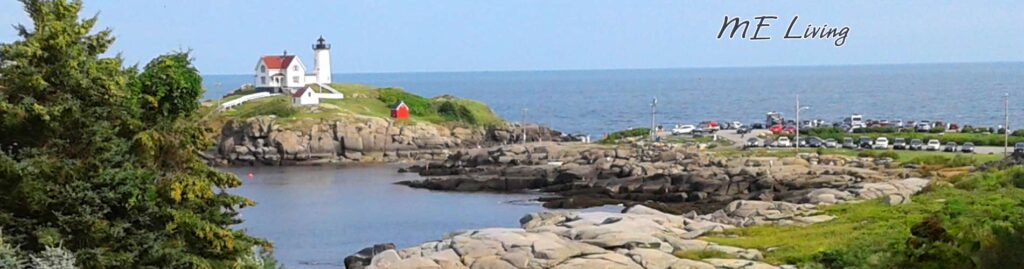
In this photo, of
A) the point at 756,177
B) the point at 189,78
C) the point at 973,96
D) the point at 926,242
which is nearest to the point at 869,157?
the point at 756,177

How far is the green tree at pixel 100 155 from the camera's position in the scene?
1741 centimetres

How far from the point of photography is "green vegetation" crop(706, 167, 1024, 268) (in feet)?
59.6

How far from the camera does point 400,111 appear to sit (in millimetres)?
91312

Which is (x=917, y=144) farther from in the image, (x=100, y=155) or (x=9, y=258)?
(x=9, y=258)

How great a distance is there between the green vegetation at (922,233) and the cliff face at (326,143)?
142ft

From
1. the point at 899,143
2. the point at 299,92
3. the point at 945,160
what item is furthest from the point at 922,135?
the point at 299,92

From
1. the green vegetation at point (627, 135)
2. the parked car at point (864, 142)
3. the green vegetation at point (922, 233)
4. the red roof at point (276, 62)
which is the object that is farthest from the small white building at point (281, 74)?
the green vegetation at point (922, 233)

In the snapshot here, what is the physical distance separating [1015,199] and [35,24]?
78.1 ft

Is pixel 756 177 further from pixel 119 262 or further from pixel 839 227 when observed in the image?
pixel 119 262

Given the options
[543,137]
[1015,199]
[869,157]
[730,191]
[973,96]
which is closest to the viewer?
[1015,199]

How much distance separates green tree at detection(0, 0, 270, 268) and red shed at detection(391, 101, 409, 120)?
71225mm

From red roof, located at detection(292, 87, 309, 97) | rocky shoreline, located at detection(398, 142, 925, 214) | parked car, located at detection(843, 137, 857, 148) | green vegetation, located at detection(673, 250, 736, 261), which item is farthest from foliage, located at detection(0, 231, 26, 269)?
Answer: red roof, located at detection(292, 87, 309, 97)

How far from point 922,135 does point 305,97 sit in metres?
39.2

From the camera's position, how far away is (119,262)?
690 inches
